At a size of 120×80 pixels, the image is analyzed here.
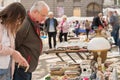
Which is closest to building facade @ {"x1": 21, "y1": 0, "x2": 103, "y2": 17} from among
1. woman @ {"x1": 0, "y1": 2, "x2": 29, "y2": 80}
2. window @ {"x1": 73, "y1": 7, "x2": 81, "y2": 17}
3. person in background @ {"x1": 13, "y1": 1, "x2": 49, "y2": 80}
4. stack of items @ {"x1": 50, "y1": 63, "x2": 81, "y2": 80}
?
window @ {"x1": 73, "y1": 7, "x2": 81, "y2": 17}

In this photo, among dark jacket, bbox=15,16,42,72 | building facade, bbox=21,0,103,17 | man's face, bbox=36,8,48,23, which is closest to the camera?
man's face, bbox=36,8,48,23

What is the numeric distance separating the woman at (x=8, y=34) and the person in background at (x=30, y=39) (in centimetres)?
62

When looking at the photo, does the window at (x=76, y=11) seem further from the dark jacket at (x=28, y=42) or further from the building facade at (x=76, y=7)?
the dark jacket at (x=28, y=42)

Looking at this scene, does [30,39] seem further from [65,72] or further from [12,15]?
[65,72]

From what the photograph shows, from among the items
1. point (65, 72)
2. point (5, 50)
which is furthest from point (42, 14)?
point (65, 72)

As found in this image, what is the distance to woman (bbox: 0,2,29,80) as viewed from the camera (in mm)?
4379

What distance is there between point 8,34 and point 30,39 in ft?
2.40

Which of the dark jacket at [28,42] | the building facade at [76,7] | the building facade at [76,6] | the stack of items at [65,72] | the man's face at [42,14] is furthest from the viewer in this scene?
the building facade at [76,6]

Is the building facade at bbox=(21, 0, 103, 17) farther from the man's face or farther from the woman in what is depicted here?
the woman

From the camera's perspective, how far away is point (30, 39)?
16.9 feet

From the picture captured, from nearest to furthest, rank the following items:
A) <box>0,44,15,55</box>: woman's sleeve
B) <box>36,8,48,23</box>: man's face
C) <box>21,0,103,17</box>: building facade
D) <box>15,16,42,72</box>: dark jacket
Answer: <box>0,44,15,55</box>: woman's sleeve, <box>36,8,48,23</box>: man's face, <box>15,16,42,72</box>: dark jacket, <box>21,0,103,17</box>: building facade

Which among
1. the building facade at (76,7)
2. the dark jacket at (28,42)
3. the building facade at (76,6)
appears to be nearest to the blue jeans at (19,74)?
the dark jacket at (28,42)

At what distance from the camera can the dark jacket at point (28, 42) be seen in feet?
16.8

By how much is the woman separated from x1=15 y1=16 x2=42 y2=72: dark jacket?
62cm
